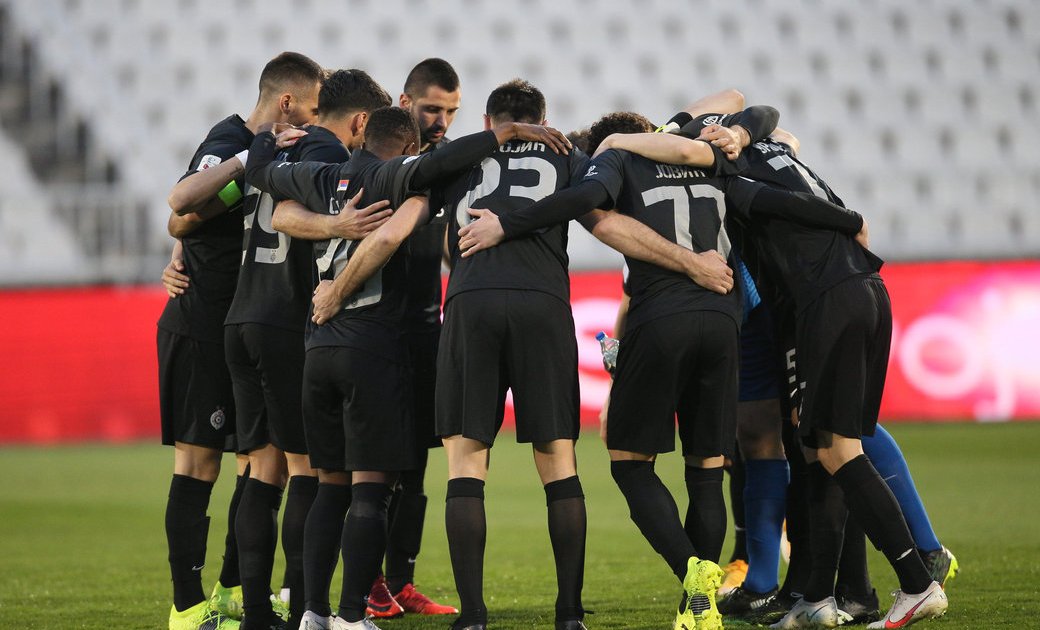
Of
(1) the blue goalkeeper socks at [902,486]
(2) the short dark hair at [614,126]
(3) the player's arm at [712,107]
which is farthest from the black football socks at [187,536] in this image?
(1) the blue goalkeeper socks at [902,486]

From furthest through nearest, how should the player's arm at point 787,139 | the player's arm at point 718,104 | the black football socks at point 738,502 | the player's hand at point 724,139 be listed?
the black football socks at point 738,502, the player's arm at point 718,104, the player's arm at point 787,139, the player's hand at point 724,139

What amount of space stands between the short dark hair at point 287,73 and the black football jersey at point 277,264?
359 millimetres

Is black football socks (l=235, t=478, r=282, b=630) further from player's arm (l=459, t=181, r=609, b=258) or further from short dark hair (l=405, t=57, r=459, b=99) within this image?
short dark hair (l=405, t=57, r=459, b=99)

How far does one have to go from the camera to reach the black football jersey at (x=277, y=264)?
4.93 m

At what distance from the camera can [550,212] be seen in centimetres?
454

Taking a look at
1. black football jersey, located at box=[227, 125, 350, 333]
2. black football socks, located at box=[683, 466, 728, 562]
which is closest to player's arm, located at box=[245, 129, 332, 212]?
black football jersey, located at box=[227, 125, 350, 333]

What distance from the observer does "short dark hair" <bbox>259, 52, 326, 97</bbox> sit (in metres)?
5.29

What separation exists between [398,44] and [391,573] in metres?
14.3

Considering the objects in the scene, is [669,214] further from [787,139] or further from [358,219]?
[358,219]

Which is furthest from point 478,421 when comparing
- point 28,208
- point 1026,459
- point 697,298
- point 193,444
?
point 28,208

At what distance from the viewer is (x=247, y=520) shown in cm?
487

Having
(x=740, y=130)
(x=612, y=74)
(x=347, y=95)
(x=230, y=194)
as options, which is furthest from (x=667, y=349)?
(x=612, y=74)

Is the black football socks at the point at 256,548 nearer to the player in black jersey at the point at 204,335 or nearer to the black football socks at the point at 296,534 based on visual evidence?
the black football socks at the point at 296,534

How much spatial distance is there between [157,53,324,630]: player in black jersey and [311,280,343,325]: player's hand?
0.70 meters
